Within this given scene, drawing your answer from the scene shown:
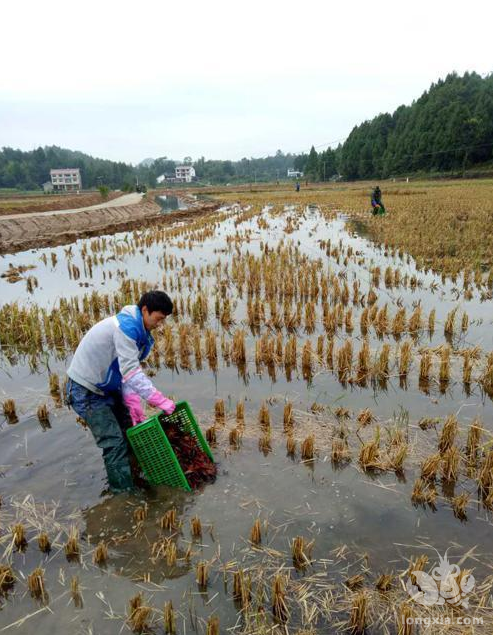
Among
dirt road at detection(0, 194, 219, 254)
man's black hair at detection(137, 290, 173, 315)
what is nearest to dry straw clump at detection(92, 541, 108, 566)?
man's black hair at detection(137, 290, 173, 315)

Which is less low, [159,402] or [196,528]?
[159,402]

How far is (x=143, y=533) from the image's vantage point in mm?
3229

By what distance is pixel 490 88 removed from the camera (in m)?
68.1

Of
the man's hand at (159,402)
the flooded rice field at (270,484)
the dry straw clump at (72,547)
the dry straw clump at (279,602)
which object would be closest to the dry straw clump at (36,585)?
the flooded rice field at (270,484)

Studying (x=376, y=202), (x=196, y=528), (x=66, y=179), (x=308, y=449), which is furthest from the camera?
(x=66, y=179)

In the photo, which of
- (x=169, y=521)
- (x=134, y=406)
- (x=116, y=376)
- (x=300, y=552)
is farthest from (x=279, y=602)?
(x=116, y=376)

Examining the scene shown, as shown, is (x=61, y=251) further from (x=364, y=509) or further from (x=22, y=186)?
(x=22, y=186)

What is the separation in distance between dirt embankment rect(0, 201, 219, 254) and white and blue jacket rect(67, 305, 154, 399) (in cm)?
1512

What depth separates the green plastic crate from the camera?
3404mm

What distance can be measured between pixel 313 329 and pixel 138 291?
4206mm

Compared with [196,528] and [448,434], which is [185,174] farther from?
[196,528]

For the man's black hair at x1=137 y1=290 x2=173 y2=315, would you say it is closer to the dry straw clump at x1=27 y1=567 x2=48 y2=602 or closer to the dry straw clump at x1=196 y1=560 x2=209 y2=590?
the dry straw clump at x1=196 y1=560 x2=209 y2=590

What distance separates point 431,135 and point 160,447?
223 feet

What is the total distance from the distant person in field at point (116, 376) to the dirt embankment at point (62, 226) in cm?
1510
